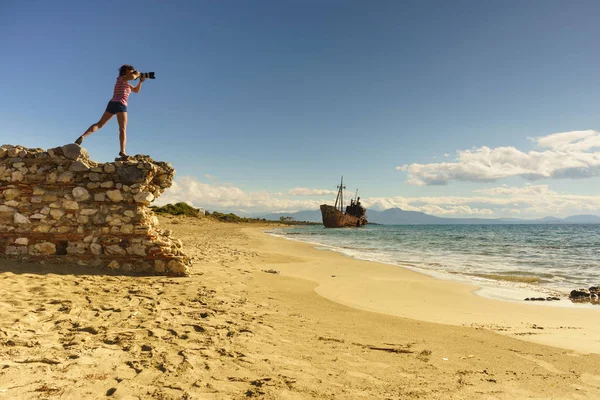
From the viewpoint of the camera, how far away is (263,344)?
4.04 meters

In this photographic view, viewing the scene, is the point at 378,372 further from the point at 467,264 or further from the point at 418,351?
the point at 467,264

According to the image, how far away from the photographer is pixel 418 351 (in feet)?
13.8

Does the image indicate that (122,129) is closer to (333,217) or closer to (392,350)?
(392,350)

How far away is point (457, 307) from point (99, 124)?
8.26 m

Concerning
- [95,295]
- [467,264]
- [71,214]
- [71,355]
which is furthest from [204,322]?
[467,264]

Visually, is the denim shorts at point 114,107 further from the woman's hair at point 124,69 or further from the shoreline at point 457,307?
the shoreline at point 457,307

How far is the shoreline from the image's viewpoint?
5133 millimetres

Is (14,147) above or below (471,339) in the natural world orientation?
above

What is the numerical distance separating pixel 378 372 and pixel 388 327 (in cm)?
177

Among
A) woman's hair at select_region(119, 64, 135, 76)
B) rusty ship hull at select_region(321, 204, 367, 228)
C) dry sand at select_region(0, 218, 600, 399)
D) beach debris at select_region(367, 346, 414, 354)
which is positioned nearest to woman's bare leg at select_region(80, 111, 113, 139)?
woman's hair at select_region(119, 64, 135, 76)

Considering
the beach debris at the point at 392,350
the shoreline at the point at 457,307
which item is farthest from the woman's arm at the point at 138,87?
the beach debris at the point at 392,350

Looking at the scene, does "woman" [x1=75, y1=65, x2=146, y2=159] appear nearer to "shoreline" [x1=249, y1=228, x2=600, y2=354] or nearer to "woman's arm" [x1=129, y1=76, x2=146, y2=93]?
"woman's arm" [x1=129, y1=76, x2=146, y2=93]

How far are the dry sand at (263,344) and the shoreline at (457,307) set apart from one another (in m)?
0.04

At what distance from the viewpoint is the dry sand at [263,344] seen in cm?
299
